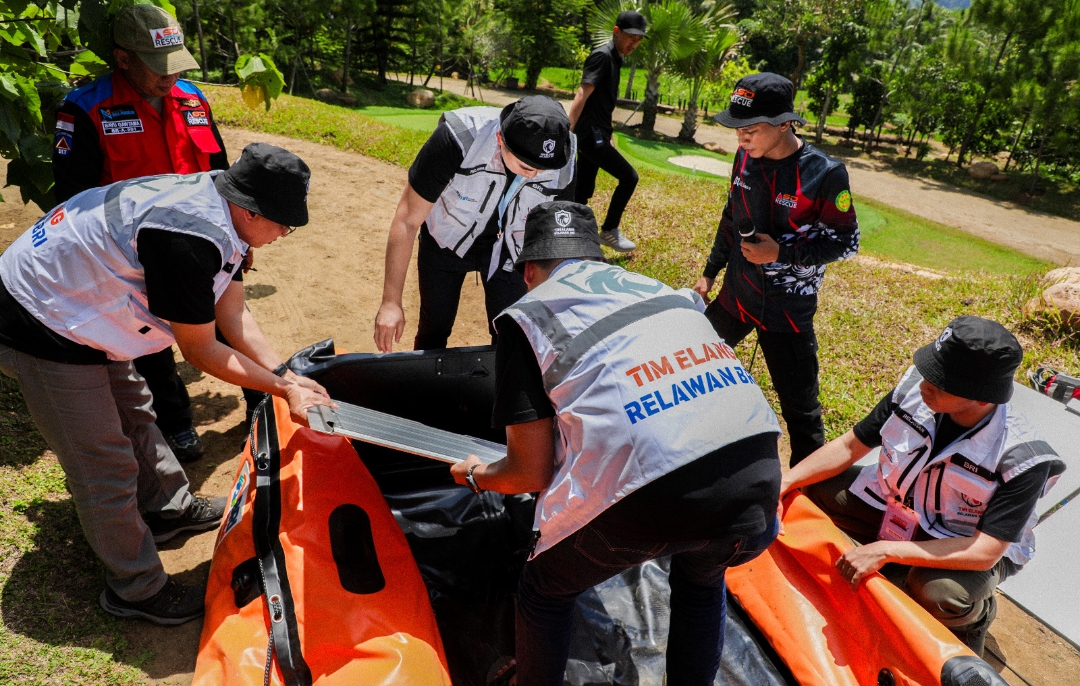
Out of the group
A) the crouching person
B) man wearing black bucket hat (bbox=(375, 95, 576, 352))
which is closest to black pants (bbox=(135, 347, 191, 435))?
man wearing black bucket hat (bbox=(375, 95, 576, 352))

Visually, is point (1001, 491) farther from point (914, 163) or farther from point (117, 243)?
point (914, 163)

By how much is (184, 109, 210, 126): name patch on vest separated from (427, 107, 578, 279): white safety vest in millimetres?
1000

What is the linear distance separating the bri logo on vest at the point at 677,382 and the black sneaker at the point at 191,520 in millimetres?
1910

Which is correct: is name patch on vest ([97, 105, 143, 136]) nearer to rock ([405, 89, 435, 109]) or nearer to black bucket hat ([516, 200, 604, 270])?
black bucket hat ([516, 200, 604, 270])

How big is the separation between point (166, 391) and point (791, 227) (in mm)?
2662

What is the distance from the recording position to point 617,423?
147 centimetres

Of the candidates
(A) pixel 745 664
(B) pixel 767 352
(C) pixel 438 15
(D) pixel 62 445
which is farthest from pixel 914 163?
(D) pixel 62 445

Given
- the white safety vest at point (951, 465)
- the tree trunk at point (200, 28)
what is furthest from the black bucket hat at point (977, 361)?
the tree trunk at point (200, 28)

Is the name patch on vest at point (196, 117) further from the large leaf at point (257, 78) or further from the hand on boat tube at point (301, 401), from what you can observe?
the hand on boat tube at point (301, 401)

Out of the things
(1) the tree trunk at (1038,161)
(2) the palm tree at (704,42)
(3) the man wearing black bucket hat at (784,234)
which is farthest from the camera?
(1) the tree trunk at (1038,161)

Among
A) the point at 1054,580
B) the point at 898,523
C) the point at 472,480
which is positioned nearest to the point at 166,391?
the point at 472,480

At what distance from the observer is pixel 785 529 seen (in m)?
2.39

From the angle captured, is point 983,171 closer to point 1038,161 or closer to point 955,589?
point 1038,161

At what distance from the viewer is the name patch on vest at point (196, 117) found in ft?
9.18
